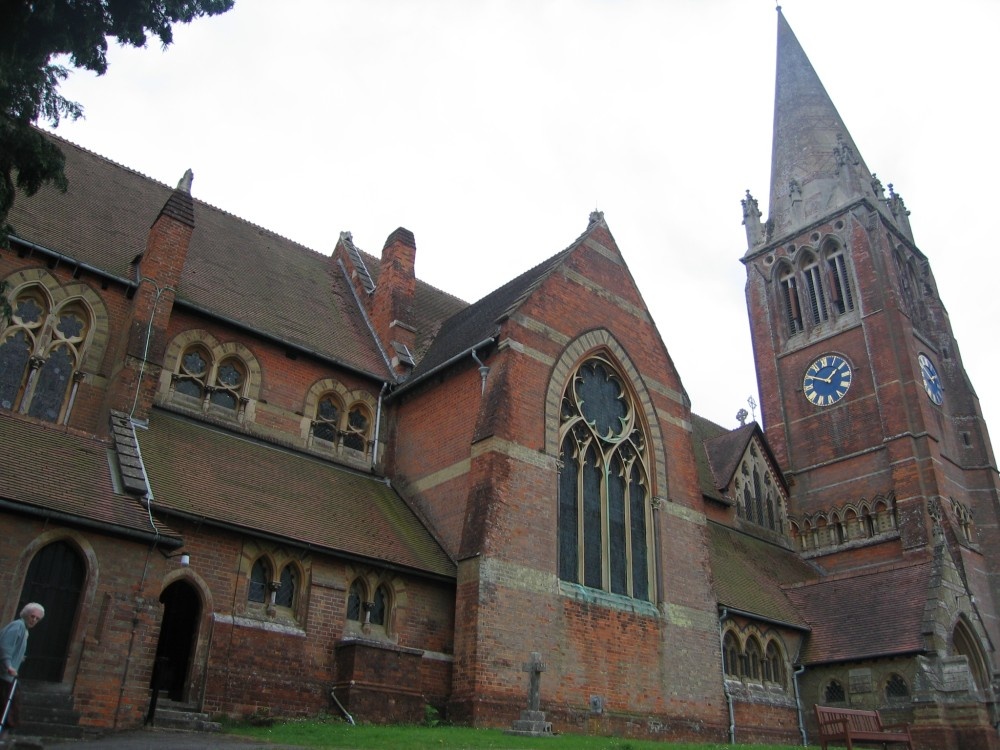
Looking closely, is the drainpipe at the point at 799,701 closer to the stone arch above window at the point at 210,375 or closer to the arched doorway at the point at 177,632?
the stone arch above window at the point at 210,375

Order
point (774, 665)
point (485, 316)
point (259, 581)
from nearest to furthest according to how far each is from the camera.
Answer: point (259, 581) < point (485, 316) < point (774, 665)

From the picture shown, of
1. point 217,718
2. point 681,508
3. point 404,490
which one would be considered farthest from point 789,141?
point 217,718

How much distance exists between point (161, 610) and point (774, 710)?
16.0 metres

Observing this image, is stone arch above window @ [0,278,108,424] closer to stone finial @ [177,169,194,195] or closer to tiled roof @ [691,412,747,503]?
stone finial @ [177,169,194,195]

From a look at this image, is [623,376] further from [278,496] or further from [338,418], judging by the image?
[278,496]

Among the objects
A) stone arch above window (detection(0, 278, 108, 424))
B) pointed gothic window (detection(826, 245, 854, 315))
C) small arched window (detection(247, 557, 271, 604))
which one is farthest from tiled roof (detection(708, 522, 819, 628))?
stone arch above window (detection(0, 278, 108, 424))

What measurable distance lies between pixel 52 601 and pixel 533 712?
7.97 m

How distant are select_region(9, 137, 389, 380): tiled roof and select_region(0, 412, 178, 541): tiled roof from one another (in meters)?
4.73

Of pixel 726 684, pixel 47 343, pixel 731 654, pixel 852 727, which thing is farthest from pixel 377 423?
pixel 852 727

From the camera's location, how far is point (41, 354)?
1655cm

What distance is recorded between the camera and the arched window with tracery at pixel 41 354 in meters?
16.2

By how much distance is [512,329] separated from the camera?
65.0 ft

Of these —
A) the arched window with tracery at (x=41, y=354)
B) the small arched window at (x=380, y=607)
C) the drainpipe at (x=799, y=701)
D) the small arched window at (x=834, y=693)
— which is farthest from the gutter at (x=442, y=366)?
the small arched window at (x=834, y=693)

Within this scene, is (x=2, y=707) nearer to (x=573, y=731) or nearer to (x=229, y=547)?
(x=229, y=547)
